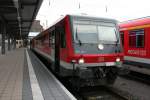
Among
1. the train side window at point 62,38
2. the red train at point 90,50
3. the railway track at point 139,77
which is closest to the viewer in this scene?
the red train at point 90,50

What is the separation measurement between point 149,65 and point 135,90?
1980 mm

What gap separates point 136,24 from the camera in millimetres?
12273

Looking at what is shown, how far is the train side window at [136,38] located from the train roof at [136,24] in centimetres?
24

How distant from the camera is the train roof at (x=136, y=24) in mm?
11344

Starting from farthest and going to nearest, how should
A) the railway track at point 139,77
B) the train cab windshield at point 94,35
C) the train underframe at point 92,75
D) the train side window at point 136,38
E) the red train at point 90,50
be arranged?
the train side window at point 136,38
the railway track at point 139,77
the train cab windshield at point 94,35
the red train at point 90,50
the train underframe at point 92,75

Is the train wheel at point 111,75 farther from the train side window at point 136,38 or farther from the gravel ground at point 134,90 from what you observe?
the train side window at point 136,38

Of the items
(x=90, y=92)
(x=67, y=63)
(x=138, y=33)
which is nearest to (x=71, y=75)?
(x=67, y=63)

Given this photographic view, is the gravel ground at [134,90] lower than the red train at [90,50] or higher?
lower

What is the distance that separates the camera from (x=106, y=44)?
907cm

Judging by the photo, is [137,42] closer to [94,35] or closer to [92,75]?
[94,35]

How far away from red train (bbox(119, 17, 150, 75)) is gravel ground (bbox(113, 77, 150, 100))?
1.07 metres

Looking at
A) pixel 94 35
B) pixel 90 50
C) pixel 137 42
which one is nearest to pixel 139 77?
pixel 137 42

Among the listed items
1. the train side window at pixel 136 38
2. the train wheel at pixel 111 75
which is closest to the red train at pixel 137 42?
the train side window at pixel 136 38

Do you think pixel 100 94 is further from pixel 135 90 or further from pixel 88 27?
pixel 88 27
